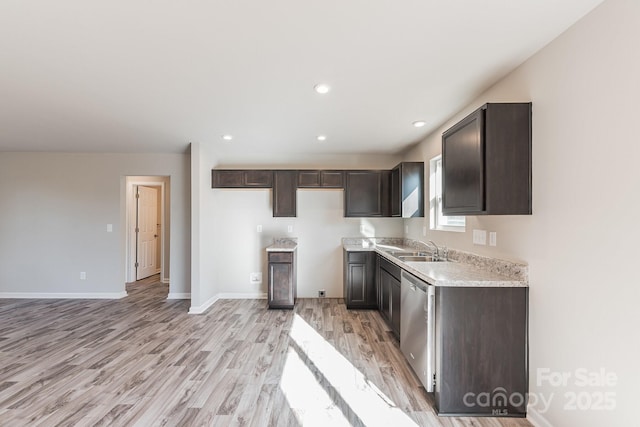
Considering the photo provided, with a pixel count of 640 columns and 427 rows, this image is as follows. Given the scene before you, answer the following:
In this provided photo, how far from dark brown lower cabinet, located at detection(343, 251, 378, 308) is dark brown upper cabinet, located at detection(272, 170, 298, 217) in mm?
1206

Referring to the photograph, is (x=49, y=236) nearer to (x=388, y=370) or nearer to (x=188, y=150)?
(x=188, y=150)

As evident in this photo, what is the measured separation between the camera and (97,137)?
12.8 feet

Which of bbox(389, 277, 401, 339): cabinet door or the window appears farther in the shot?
the window

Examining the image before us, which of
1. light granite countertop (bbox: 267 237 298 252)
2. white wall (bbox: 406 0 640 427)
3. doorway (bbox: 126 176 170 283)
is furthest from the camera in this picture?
doorway (bbox: 126 176 170 283)

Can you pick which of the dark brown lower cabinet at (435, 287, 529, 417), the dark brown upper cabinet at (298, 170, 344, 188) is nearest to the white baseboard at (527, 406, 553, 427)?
the dark brown lower cabinet at (435, 287, 529, 417)

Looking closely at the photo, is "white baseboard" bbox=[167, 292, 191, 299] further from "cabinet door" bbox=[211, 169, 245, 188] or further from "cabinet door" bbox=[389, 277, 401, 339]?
"cabinet door" bbox=[389, 277, 401, 339]

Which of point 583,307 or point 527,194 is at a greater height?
point 527,194

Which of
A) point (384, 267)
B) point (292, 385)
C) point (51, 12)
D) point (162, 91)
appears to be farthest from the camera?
point (384, 267)

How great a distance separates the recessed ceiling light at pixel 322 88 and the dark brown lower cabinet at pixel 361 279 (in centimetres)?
239

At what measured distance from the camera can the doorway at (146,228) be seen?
19.1 feet

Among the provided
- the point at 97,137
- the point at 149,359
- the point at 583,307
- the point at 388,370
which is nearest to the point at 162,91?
the point at 97,137

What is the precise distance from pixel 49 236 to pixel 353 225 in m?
5.09

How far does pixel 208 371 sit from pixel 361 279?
2323 millimetres

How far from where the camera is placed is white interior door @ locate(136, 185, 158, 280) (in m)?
6.34
